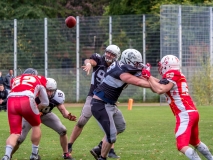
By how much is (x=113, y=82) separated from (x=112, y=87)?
9 centimetres

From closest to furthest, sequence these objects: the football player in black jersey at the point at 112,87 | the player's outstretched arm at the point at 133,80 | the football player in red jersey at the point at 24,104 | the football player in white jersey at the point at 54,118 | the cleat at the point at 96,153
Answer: the player's outstretched arm at the point at 133,80 → the football player in black jersey at the point at 112,87 → the football player in red jersey at the point at 24,104 → the cleat at the point at 96,153 → the football player in white jersey at the point at 54,118

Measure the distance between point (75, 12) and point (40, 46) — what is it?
524 inches

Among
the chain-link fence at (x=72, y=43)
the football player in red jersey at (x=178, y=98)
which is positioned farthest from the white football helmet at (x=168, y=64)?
the chain-link fence at (x=72, y=43)

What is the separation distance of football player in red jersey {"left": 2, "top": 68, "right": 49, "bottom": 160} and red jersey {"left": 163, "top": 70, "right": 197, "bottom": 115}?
6.88 feet

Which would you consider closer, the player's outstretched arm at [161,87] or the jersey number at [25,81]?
the player's outstretched arm at [161,87]

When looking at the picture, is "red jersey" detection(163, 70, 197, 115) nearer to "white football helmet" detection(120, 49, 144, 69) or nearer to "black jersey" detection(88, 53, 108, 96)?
"white football helmet" detection(120, 49, 144, 69)

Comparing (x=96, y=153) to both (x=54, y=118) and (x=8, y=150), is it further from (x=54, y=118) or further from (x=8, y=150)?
(x=8, y=150)

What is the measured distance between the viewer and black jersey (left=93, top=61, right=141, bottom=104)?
872 cm

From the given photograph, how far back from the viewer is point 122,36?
2880 cm

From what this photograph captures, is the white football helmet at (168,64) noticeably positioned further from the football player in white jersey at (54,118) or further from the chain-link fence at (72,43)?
the chain-link fence at (72,43)

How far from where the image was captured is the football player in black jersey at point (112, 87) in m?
8.70

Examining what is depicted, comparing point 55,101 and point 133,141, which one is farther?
point 133,141

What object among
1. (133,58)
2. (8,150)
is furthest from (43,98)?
(133,58)

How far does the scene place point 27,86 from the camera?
9180 mm
